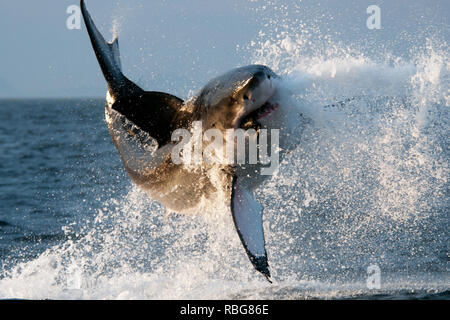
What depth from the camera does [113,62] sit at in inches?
387

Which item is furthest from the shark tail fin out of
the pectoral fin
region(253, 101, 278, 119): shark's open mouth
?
region(253, 101, 278, 119): shark's open mouth

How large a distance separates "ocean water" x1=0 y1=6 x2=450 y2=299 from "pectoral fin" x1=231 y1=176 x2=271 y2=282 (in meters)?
1.09

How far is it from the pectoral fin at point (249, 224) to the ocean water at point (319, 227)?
1.09m

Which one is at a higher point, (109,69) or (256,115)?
(109,69)

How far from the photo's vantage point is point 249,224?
23.5ft

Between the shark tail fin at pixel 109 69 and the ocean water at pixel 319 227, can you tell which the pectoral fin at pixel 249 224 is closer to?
the ocean water at pixel 319 227

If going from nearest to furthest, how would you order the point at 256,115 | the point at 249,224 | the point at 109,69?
the point at 256,115 < the point at 249,224 < the point at 109,69

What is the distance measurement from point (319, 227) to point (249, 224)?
18.3 ft

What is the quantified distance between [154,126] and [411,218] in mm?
6056

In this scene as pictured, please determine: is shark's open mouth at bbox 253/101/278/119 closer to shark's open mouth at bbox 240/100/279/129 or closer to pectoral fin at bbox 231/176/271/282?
shark's open mouth at bbox 240/100/279/129

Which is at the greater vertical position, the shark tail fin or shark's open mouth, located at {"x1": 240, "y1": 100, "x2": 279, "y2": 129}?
the shark tail fin

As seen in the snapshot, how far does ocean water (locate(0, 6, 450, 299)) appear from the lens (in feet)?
27.1

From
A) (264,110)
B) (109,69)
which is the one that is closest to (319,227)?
(109,69)

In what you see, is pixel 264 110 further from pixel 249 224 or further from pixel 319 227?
pixel 319 227
